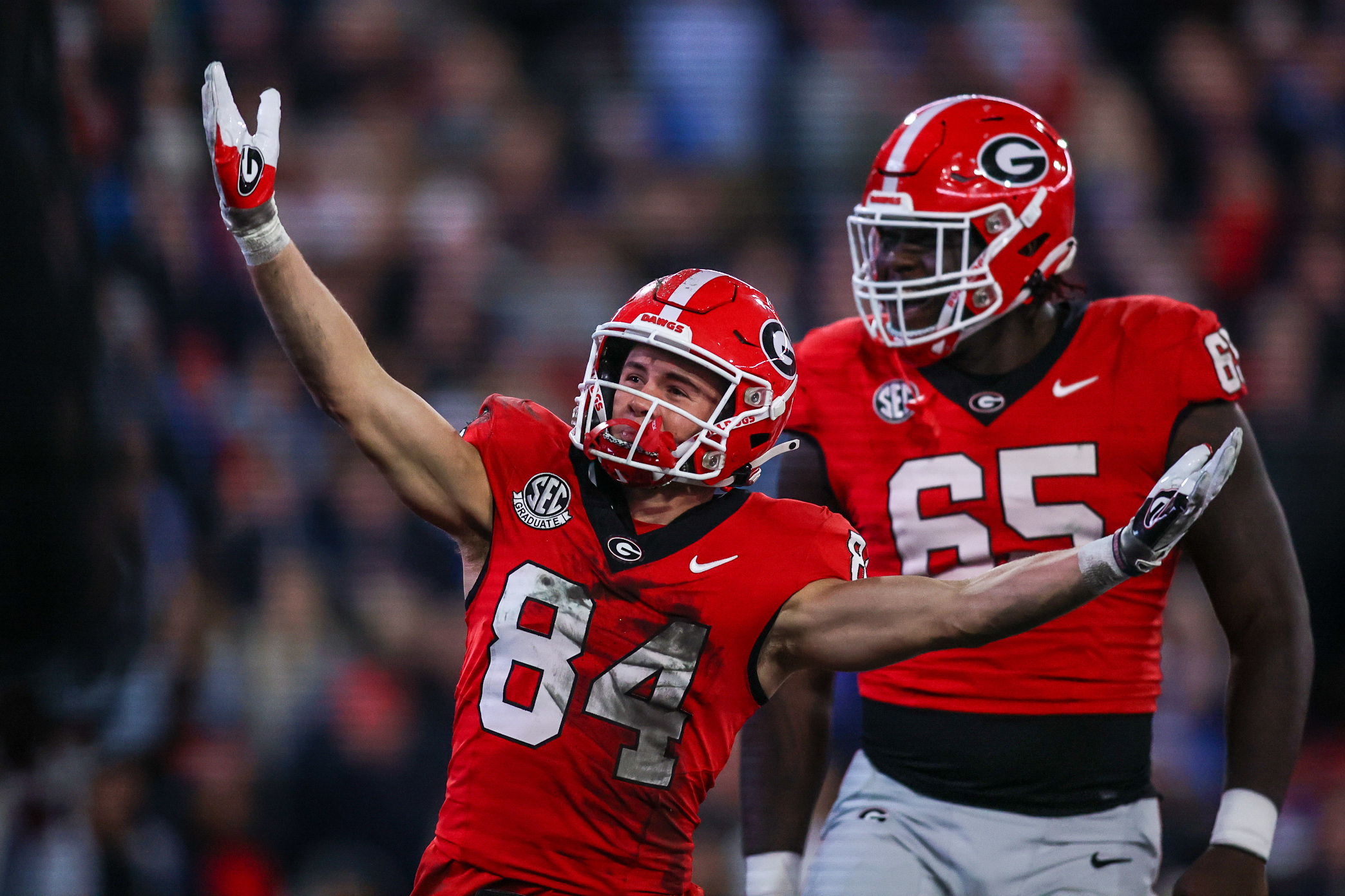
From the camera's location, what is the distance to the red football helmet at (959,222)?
8.04ft

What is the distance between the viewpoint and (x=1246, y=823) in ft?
7.59

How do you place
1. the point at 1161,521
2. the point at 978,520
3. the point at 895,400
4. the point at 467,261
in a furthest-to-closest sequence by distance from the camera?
the point at 467,261
the point at 895,400
the point at 978,520
the point at 1161,521

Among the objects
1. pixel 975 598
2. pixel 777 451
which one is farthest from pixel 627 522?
pixel 975 598

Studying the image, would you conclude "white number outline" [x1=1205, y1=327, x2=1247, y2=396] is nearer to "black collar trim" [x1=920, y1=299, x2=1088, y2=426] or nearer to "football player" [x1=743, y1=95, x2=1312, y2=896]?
"football player" [x1=743, y1=95, x2=1312, y2=896]

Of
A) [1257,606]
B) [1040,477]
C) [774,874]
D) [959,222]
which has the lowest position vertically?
[774,874]

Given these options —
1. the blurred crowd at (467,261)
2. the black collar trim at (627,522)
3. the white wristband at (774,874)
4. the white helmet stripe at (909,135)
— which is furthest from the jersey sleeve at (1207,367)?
the blurred crowd at (467,261)

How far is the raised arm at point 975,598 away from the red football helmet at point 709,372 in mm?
286

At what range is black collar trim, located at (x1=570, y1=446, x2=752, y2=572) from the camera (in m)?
2.13

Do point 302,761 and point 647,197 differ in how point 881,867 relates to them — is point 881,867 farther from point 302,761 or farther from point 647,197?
point 647,197

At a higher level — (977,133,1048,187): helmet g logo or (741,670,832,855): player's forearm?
(977,133,1048,187): helmet g logo

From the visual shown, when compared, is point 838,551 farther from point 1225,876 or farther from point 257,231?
point 257,231

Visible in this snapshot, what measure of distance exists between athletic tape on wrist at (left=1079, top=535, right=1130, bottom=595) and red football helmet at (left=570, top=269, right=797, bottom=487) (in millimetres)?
614

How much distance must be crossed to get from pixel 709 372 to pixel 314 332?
25.6 inches

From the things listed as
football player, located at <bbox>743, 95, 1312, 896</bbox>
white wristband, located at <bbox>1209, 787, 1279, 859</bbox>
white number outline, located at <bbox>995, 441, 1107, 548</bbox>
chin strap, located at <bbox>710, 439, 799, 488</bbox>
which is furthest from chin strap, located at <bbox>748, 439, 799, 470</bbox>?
white wristband, located at <bbox>1209, 787, 1279, 859</bbox>
